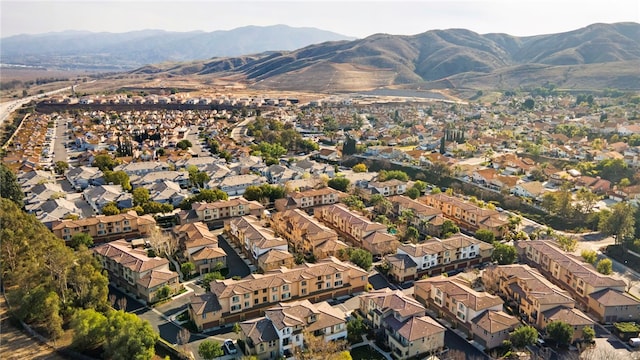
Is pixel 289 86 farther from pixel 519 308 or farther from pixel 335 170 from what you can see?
pixel 519 308

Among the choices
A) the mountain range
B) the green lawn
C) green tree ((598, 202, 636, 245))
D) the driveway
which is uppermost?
the mountain range

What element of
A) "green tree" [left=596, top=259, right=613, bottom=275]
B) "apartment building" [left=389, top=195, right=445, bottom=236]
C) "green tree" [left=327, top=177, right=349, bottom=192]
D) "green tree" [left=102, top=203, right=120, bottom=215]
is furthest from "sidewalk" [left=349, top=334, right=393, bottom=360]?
"green tree" [left=102, top=203, right=120, bottom=215]

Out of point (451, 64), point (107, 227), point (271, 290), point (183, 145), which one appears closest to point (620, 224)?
point (271, 290)

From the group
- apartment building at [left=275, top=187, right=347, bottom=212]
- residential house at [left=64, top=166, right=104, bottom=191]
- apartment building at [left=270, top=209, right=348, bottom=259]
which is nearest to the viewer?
apartment building at [left=270, top=209, right=348, bottom=259]

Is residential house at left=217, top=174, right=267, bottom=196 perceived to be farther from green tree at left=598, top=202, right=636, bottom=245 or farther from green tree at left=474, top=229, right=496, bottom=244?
green tree at left=598, top=202, right=636, bottom=245

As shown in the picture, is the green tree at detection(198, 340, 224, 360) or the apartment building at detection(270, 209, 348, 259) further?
the apartment building at detection(270, 209, 348, 259)

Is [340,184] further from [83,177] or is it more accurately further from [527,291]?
[83,177]
